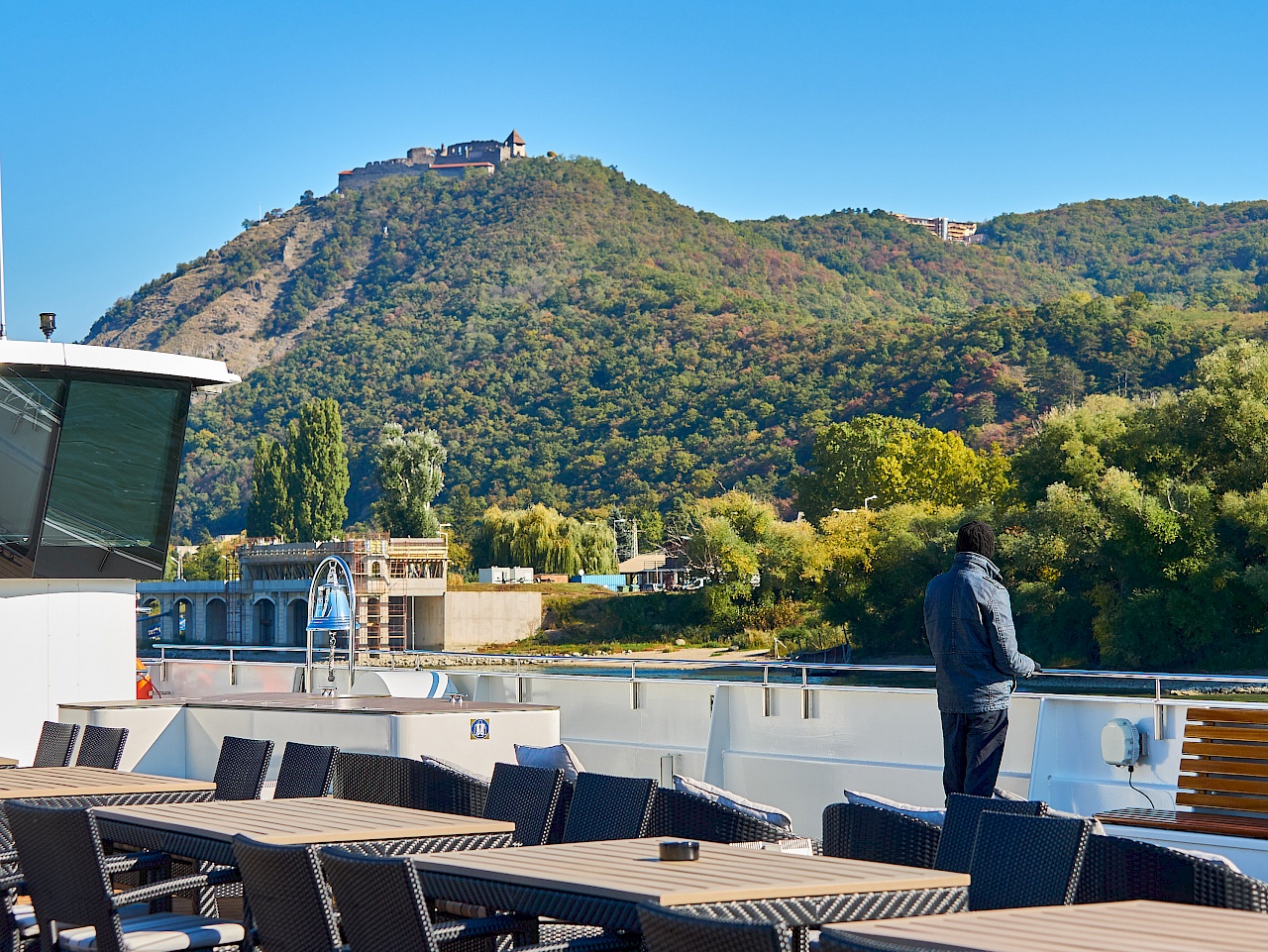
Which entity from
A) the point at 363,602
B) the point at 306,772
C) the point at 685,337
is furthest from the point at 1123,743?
the point at 685,337

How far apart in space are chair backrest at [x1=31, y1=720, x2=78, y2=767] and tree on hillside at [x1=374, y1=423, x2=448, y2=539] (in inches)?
4079

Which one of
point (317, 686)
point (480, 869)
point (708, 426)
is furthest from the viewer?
point (708, 426)

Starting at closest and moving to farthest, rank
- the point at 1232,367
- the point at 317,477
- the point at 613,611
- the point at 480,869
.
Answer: the point at 480,869
the point at 1232,367
the point at 613,611
the point at 317,477

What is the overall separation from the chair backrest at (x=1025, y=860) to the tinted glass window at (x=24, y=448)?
24.3 ft

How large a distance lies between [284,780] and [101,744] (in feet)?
5.50

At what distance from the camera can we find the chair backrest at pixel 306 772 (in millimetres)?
6102

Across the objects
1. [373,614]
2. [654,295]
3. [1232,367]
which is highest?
[654,295]

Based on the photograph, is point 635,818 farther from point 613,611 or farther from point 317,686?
point 613,611

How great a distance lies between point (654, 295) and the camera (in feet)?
544

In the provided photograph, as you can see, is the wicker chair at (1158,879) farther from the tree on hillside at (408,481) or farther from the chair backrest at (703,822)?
the tree on hillside at (408,481)

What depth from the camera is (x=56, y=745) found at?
792 centimetres

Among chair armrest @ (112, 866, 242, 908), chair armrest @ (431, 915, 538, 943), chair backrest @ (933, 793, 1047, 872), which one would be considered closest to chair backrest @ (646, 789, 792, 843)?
chair backrest @ (933, 793, 1047, 872)

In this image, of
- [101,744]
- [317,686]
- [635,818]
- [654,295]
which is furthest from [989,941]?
[654,295]

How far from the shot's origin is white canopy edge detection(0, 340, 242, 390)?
948 centimetres
